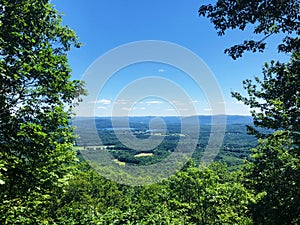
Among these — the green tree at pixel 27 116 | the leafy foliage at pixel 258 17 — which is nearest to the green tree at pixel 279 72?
the leafy foliage at pixel 258 17

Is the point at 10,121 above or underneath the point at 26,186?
above

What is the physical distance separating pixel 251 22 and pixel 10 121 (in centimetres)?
847

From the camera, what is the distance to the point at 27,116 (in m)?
8.32

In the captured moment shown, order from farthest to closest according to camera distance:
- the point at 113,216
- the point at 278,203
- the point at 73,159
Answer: the point at 113,216, the point at 73,159, the point at 278,203

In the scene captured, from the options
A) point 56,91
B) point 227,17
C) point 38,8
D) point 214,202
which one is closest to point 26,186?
point 56,91

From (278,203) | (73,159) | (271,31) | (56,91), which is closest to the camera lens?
(271,31)

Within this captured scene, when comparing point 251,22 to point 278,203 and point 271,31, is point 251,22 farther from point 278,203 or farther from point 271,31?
point 278,203

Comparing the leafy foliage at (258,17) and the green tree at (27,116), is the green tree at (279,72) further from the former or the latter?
the green tree at (27,116)

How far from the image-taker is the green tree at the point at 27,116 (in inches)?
301

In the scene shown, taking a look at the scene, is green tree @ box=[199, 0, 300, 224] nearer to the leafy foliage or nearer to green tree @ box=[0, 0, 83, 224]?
the leafy foliage

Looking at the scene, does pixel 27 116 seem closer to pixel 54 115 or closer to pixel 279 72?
pixel 54 115

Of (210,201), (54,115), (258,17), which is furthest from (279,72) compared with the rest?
(210,201)

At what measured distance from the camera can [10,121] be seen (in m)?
7.95

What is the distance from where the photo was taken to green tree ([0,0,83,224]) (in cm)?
764
